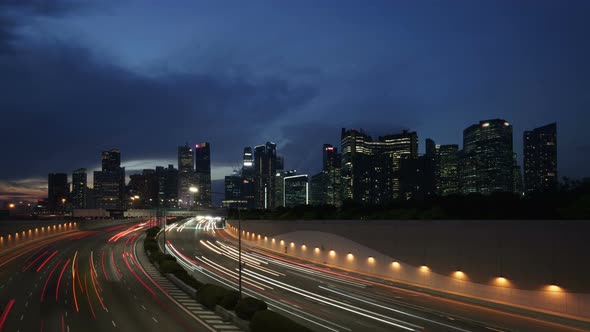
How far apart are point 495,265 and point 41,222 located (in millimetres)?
99004

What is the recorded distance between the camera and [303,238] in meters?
75.5

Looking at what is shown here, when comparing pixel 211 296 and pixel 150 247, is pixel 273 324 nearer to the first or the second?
pixel 211 296

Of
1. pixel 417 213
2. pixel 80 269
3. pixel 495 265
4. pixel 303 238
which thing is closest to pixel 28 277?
pixel 80 269

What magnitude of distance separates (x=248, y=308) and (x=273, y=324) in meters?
7.37

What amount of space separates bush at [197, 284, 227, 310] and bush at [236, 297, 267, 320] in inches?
209

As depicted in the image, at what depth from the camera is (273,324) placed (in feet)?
83.3

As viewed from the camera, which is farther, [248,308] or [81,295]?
[81,295]

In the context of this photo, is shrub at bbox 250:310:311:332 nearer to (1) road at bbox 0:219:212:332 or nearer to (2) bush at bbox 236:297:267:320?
(2) bush at bbox 236:297:267:320

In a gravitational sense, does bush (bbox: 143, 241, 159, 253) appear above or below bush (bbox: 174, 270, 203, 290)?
below

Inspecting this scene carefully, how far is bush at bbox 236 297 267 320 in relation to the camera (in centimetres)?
3212

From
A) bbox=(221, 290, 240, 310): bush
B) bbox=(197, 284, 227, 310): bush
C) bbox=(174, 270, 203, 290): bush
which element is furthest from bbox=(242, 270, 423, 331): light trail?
bbox=(197, 284, 227, 310): bush

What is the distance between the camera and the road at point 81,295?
107 feet

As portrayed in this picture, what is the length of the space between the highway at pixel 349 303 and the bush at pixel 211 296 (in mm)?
4321

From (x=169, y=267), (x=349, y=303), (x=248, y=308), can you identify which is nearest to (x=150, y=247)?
(x=169, y=267)
